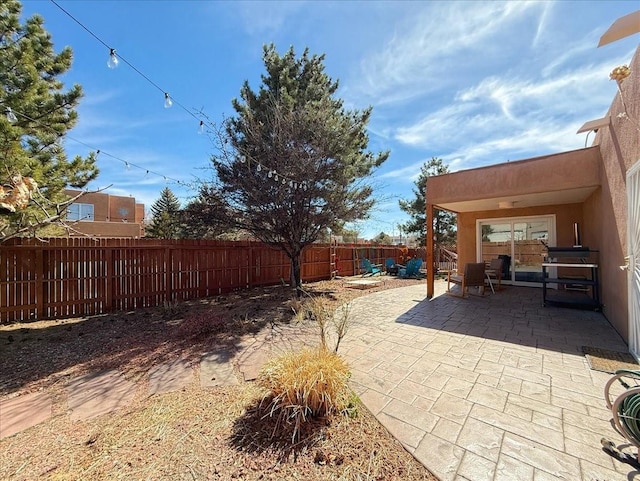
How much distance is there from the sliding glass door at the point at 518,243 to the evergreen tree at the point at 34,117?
36.9 ft

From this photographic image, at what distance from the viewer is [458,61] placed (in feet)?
19.4

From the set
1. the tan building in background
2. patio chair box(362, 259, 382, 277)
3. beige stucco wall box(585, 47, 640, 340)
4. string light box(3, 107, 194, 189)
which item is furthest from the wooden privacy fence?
the tan building in background

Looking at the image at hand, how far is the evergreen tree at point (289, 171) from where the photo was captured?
24.7ft

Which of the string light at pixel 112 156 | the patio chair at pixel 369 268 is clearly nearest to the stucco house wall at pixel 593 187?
Result: the patio chair at pixel 369 268

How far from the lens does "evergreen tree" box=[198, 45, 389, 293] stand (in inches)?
296

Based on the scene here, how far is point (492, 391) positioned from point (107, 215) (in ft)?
92.7

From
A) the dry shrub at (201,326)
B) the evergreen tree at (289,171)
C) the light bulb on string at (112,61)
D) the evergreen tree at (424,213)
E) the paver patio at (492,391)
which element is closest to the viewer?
the paver patio at (492,391)

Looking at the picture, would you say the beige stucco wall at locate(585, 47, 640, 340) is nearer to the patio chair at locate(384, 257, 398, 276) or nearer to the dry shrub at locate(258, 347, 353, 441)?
the dry shrub at locate(258, 347, 353, 441)

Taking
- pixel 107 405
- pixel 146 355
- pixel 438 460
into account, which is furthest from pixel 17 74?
pixel 438 460

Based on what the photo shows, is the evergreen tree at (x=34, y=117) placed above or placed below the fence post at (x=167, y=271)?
above

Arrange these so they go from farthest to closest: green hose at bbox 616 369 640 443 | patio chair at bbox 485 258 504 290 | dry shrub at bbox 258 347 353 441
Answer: patio chair at bbox 485 258 504 290 < dry shrub at bbox 258 347 353 441 < green hose at bbox 616 369 640 443

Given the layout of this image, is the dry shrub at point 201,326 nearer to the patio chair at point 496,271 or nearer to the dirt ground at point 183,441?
the dirt ground at point 183,441

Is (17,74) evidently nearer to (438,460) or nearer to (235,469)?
(235,469)

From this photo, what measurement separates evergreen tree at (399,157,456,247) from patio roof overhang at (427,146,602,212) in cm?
794
